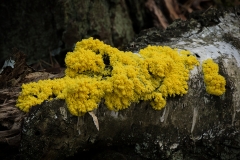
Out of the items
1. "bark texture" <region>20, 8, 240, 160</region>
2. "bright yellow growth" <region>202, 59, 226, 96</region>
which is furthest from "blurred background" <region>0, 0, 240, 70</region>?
"bright yellow growth" <region>202, 59, 226, 96</region>

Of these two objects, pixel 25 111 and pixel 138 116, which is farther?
pixel 138 116

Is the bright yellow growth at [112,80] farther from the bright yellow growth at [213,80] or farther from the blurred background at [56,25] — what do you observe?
the blurred background at [56,25]

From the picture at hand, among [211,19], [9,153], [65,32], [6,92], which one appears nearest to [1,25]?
[65,32]

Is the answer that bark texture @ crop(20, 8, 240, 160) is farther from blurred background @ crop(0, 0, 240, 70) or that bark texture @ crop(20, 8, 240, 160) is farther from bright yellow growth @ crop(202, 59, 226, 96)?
blurred background @ crop(0, 0, 240, 70)

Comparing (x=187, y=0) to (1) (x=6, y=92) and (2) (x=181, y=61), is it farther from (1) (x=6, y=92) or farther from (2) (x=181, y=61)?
(1) (x=6, y=92)

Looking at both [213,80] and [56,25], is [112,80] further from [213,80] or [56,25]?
[56,25]

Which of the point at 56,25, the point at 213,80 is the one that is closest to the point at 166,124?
the point at 213,80

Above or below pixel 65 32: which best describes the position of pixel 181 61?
below

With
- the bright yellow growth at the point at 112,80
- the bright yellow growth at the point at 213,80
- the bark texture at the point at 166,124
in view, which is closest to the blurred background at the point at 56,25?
the bark texture at the point at 166,124
